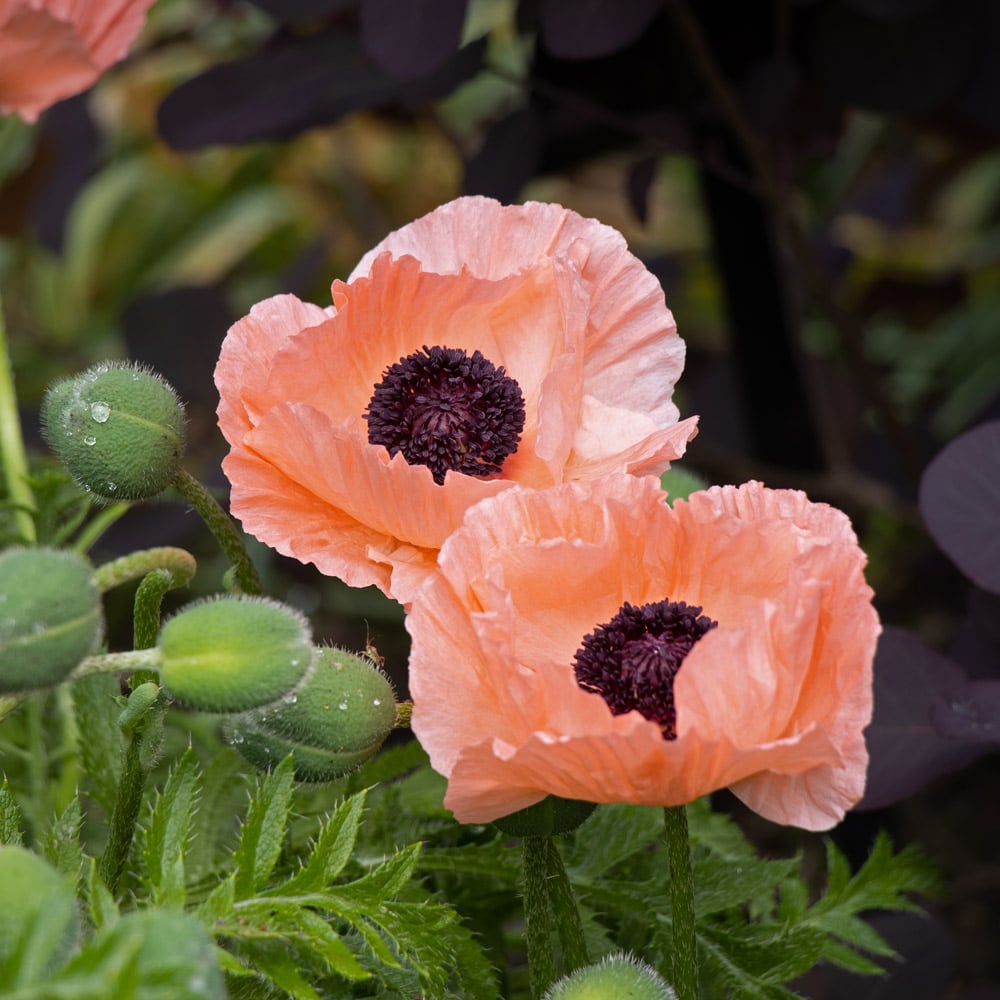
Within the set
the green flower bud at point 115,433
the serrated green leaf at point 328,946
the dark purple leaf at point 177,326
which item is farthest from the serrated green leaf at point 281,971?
the dark purple leaf at point 177,326

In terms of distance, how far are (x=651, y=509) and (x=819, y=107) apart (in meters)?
1.03

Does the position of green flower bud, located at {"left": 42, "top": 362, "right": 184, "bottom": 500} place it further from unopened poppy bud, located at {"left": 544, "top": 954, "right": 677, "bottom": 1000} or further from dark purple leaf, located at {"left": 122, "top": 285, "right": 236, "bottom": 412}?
dark purple leaf, located at {"left": 122, "top": 285, "right": 236, "bottom": 412}

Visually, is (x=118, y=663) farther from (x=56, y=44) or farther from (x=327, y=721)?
(x=56, y=44)

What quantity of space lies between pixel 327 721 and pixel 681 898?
167mm

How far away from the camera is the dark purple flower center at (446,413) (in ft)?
2.28

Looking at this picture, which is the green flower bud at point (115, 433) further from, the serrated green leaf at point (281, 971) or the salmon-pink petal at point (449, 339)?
the serrated green leaf at point (281, 971)

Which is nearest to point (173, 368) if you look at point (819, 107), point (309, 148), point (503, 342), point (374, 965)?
point (819, 107)

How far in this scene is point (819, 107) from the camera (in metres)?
1.48

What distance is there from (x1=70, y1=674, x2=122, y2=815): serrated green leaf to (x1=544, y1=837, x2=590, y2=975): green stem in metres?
Result: 0.27

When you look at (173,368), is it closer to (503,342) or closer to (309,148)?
(503,342)

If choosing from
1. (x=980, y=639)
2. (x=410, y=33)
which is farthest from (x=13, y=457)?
(x=980, y=639)

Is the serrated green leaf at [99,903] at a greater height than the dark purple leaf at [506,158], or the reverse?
the serrated green leaf at [99,903]

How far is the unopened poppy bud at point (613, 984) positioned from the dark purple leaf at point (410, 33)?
2.31 ft

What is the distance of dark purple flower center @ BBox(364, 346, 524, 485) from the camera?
2.28 ft
